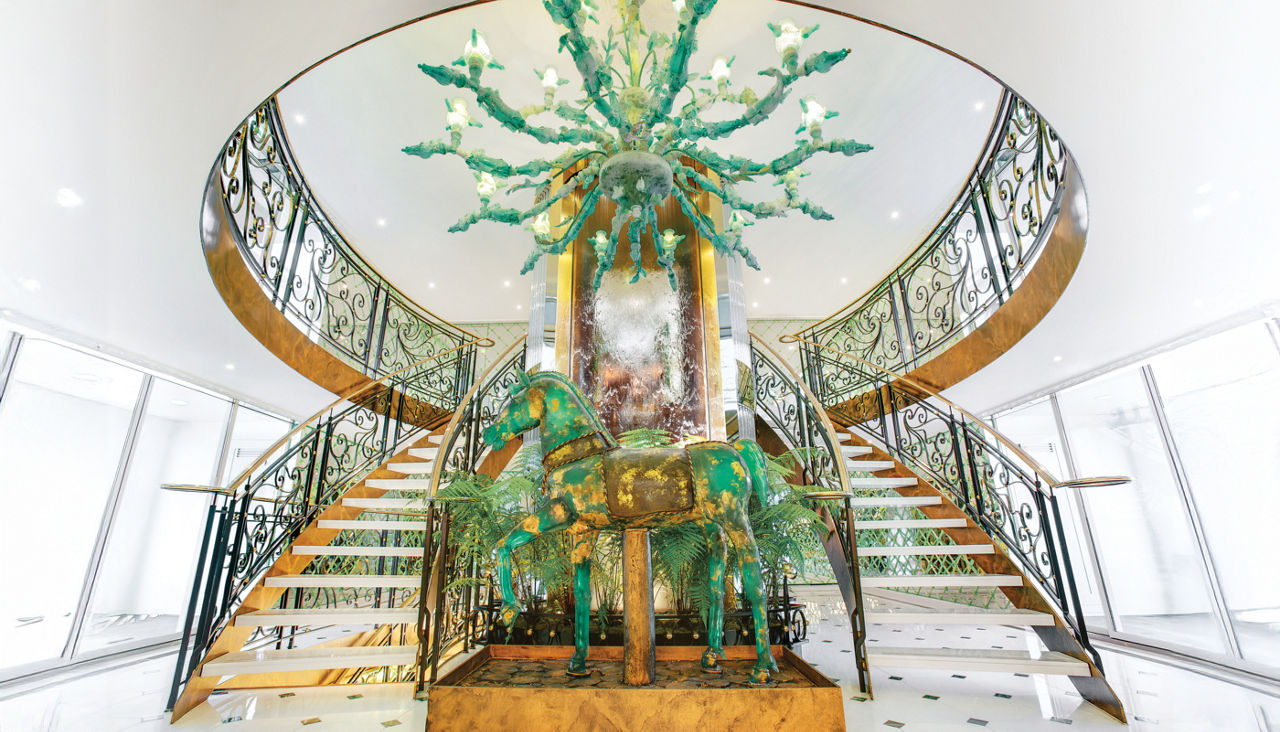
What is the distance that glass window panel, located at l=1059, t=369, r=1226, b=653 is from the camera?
15.3 feet

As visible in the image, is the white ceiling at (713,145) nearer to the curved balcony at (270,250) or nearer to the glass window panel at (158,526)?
the curved balcony at (270,250)

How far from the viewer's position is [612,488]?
7.02 ft

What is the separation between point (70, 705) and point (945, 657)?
5479 mm

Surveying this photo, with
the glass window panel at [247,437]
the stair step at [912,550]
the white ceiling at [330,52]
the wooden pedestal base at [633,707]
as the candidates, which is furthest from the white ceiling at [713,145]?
the wooden pedestal base at [633,707]

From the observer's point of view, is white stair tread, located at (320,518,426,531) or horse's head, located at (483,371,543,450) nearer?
horse's head, located at (483,371,543,450)

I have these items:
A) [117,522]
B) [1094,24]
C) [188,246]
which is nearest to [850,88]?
[1094,24]

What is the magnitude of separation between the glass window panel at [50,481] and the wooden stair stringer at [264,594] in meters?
2.17

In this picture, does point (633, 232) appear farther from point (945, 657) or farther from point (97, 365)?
point (97, 365)

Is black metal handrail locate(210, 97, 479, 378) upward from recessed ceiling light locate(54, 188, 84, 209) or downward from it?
upward

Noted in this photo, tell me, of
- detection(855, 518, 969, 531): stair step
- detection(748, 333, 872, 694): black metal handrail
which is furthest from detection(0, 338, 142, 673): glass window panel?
detection(855, 518, 969, 531): stair step

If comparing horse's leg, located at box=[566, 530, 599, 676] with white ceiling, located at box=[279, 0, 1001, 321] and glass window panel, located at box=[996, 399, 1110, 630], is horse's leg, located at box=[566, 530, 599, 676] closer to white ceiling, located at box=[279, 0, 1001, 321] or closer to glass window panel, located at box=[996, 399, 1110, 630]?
white ceiling, located at box=[279, 0, 1001, 321]

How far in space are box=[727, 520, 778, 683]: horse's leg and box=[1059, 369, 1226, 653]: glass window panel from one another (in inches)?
193

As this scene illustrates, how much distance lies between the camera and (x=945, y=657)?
313cm

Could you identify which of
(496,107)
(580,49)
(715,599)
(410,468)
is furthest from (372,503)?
(580,49)
